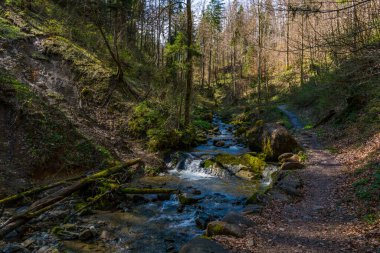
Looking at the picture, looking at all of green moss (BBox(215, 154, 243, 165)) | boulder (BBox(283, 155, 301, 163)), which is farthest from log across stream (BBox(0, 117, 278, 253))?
boulder (BBox(283, 155, 301, 163))

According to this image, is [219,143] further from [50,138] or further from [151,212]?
[50,138]

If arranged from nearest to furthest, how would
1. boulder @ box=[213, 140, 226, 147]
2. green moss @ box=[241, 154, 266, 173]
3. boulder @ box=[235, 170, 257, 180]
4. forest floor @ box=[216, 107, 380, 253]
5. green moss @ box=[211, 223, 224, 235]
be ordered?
forest floor @ box=[216, 107, 380, 253], green moss @ box=[211, 223, 224, 235], boulder @ box=[235, 170, 257, 180], green moss @ box=[241, 154, 266, 173], boulder @ box=[213, 140, 226, 147]

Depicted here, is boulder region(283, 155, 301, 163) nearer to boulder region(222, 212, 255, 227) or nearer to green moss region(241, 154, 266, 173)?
green moss region(241, 154, 266, 173)

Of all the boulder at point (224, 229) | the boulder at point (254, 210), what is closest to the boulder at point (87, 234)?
the boulder at point (224, 229)

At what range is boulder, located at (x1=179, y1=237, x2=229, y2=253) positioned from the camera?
203 inches

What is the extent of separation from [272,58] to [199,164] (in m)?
39.6

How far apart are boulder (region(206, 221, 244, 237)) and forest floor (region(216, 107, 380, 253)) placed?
0.17 metres

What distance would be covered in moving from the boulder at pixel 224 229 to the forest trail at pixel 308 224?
223 millimetres

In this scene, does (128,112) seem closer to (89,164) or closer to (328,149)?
(89,164)

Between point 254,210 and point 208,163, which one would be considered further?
point 208,163

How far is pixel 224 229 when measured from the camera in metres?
6.16

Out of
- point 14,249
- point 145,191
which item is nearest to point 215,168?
point 145,191

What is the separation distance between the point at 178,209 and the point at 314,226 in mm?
4250

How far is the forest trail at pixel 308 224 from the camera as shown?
18.0ft
